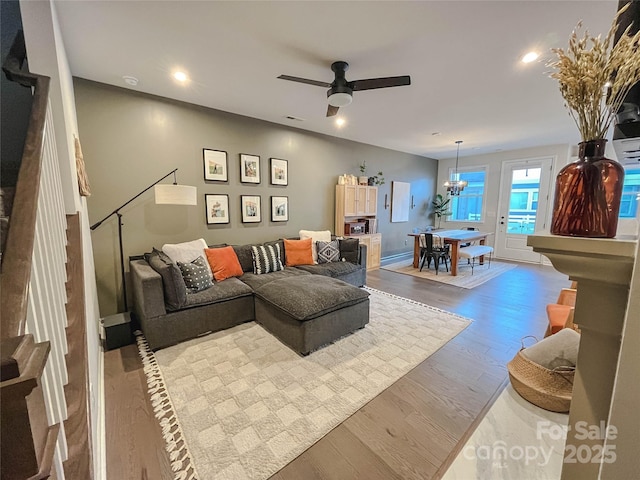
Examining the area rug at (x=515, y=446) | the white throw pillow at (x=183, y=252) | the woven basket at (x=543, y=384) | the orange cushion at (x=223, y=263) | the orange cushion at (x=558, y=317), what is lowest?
the area rug at (x=515, y=446)

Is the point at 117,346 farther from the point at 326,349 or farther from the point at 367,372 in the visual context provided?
the point at 367,372

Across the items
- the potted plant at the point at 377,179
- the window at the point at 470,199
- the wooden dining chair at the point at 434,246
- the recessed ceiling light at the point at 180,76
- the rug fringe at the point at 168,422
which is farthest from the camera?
the window at the point at 470,199

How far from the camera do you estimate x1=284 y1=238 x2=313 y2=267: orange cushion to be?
4141 mm

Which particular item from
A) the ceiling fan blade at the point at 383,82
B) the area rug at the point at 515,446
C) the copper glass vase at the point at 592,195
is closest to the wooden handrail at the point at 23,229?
the copper glass vase at the point at 592,195

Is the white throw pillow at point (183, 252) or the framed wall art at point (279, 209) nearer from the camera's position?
the white throw pillow at point (183, 252)

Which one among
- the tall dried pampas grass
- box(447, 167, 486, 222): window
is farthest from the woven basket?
box(447, 167, 486, 222): window

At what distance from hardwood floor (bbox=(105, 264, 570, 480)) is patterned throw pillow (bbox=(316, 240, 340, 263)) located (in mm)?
2093

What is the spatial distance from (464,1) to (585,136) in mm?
1572

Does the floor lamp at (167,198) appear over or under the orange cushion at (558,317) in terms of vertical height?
over

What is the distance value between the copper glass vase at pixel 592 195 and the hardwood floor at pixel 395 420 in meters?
1.39

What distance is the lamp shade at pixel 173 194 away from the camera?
2.89 meters

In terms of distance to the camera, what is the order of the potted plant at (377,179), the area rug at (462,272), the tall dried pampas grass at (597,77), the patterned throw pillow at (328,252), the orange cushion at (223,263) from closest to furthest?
the tall dried pampas grass at (597,77) → the orange cushion at (223,263) → the patterned throw pillow at (328,252) → the area rug at (462,272) → the potted plant at (377,179)

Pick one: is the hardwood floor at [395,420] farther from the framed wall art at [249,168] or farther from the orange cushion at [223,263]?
the framed wall art at [249,168]

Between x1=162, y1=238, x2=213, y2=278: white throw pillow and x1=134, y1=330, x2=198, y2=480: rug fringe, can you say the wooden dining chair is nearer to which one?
x1=162, y1=238, x2=213, y2=278: white throw pillow
